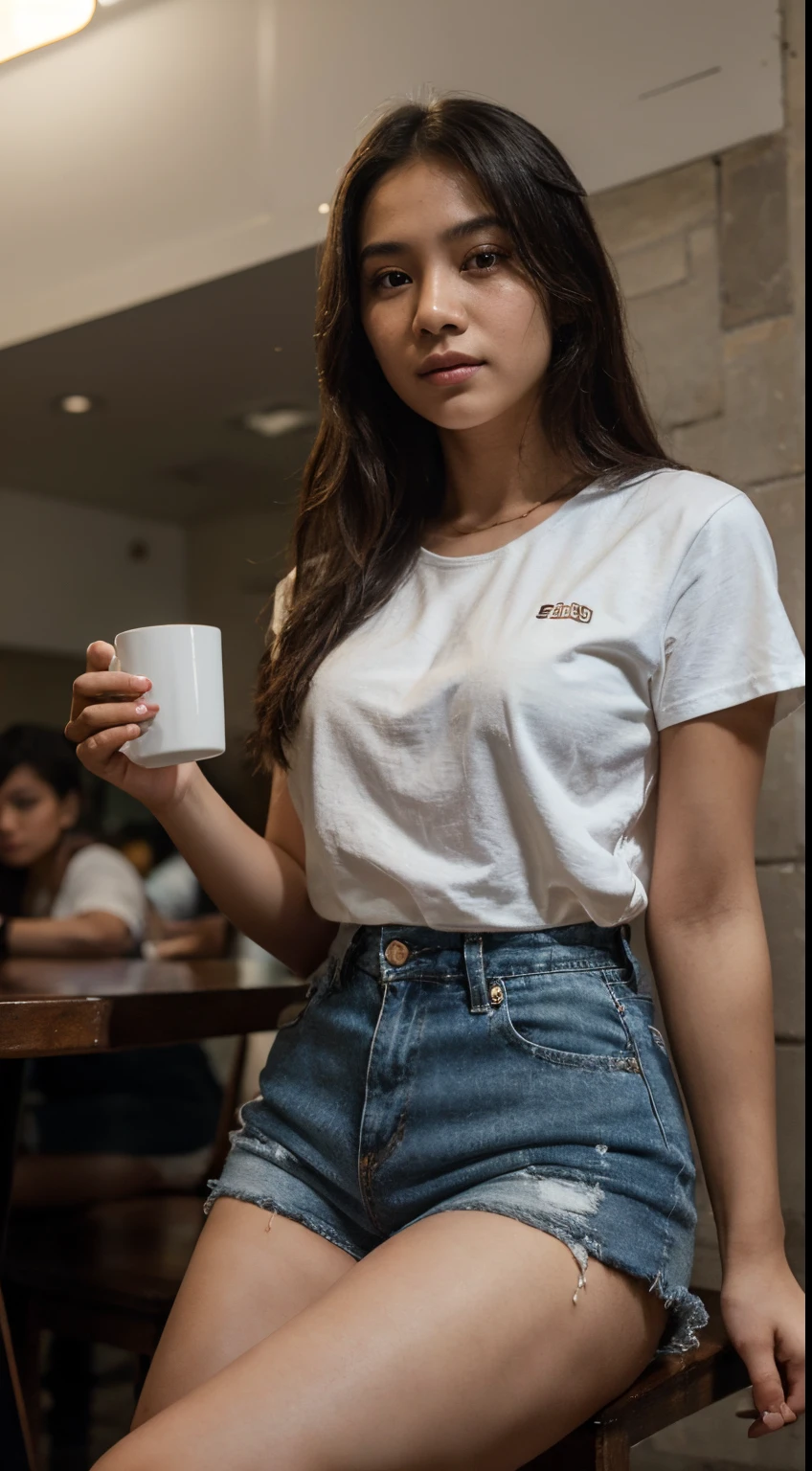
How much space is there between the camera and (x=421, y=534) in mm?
1188

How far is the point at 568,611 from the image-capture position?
960 mm

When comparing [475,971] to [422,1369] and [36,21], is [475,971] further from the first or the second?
[36,21]

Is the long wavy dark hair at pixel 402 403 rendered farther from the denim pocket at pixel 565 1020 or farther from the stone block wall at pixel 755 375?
the denim pocket at pixel 565 1020

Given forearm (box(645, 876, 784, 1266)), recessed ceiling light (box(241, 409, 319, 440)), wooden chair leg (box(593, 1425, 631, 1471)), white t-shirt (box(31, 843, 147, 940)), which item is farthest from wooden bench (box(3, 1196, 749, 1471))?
recessed ceiling light (box(241, 409, 319, 440))

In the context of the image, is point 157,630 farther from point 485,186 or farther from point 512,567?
point 485,186

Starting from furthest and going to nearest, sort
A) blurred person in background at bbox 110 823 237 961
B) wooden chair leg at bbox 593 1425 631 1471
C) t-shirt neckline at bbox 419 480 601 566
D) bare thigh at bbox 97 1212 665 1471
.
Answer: blurred person in background at bbox 110 823 237 961
t-shirt neckline at bbox 419 480 601 566
wooden chair leg at bbox 593 1425 631 1471
bare thigh at bbox 97 1212 665 1471

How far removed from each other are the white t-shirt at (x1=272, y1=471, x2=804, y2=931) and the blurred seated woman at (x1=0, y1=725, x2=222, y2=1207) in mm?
866

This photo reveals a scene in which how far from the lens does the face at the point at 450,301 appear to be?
1029 mm

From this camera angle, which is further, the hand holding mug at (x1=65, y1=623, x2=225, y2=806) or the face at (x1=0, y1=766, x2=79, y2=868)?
the face at (x1=0, y1=766, x2=79, y2=868)

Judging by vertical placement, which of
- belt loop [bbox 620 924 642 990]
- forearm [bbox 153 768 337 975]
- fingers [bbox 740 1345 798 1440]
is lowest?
fingers [bbox 740 1345 798 1440]

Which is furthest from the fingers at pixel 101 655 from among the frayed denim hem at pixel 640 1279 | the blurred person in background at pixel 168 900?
the blurred person in background at pixel 168 900

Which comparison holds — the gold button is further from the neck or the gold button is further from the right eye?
the right eye

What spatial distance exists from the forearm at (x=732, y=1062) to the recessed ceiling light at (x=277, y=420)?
1.44 meters

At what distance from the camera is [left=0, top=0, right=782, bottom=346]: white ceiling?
138 cm
